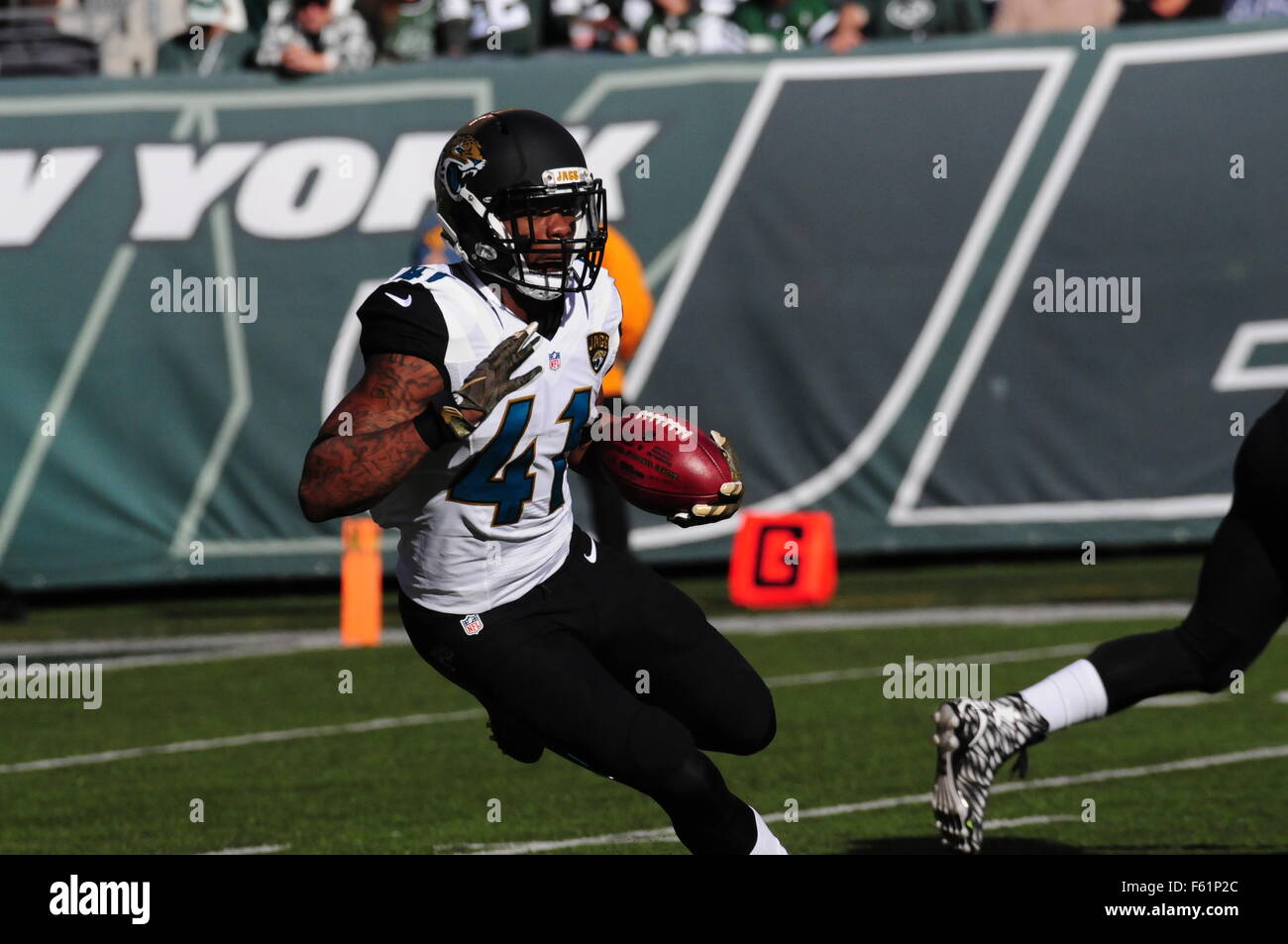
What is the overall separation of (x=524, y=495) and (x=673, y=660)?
49 centimetres

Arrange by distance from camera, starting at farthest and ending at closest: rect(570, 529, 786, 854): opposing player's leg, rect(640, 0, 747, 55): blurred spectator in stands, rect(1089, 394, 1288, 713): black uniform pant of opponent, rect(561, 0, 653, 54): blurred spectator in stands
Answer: rect(561, 0, 653, 54): blurred spectator in stands → rect(640, 0, 747, 55): blurred spectator in stands → rect(1089, 394, 1288, 713): black uniform pant of opponent → rect(570, 529, 786, 854): opposing player's leg

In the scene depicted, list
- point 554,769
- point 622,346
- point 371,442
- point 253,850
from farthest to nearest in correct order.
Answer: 1. point 622,346
2. point 554,769
3. point 253,850
4. point 371,442

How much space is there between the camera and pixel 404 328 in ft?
14.2

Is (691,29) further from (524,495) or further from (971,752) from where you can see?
(524,495)

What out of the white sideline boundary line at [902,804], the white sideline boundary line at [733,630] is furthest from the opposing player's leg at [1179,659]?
the white sideline boundary line at [733,630]

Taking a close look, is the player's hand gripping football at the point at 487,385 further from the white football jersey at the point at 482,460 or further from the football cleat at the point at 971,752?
the football cleat at the point at 971,752

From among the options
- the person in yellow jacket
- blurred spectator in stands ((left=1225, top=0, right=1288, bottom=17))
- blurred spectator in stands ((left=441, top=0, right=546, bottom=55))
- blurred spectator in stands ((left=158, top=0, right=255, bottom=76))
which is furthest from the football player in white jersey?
blurred spectator in stands ((left=1225, top=0, right=1288, bottom=17))

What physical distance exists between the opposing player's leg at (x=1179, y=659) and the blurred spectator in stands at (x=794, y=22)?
7.38 meters

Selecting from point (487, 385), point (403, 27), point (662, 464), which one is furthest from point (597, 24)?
point (487, 385)

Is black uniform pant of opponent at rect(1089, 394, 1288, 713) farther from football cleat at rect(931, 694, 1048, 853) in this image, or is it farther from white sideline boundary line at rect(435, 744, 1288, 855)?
white sideline boundary line at rect(435, 744, 1288, 855)

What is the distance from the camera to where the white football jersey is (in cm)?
438

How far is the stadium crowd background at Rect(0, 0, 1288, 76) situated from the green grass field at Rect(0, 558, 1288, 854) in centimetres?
379
